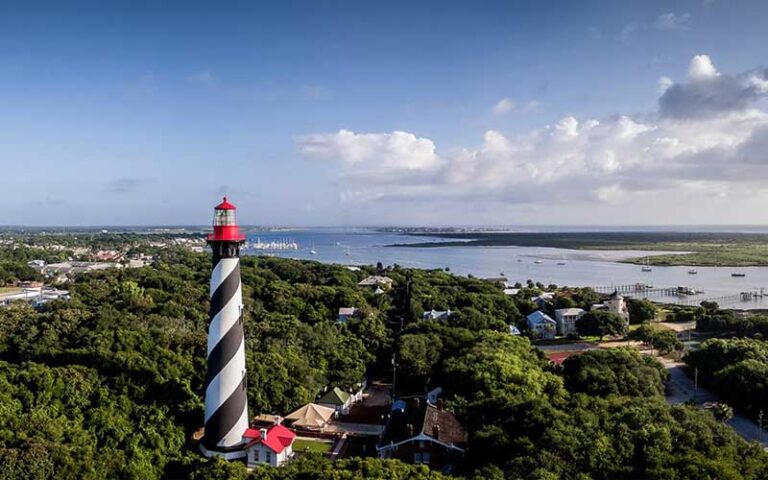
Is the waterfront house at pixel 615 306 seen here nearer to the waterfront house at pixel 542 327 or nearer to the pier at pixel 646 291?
the waterfront house at pixel 542 327

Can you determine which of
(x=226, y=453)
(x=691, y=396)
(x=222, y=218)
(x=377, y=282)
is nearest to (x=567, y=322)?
(x=691, y=396)

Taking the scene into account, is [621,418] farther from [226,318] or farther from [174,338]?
[174,338]

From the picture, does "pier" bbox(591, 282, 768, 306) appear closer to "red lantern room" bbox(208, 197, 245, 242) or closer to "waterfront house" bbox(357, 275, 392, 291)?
"waterfront house" bbox(357, 275, 392, 291)

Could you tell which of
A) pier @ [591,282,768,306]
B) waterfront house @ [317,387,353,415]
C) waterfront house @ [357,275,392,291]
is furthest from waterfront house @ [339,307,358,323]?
pier @ [591,282,768,306]

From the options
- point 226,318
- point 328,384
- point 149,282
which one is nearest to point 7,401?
point 226,318

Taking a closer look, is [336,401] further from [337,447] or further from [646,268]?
[646,268]

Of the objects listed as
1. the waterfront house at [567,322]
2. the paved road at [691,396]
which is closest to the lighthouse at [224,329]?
the paved road at [691,396]

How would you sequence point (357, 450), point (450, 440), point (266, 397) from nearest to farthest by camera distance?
point (450, 440)
point (357, 450)
point (266, 397)
